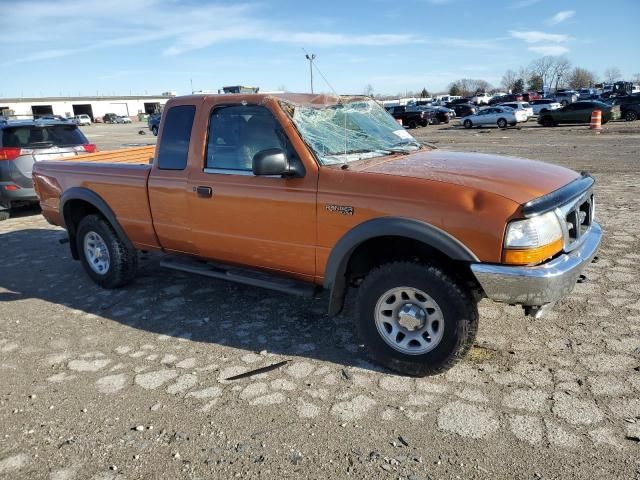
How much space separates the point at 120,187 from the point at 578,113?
2890cm

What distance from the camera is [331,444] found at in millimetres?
2836

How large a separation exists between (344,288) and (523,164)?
1639 mm

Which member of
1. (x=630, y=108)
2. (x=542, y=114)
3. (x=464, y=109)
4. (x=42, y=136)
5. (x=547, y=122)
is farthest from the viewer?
(x=464, y=109)

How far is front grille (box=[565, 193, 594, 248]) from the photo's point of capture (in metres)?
3.38

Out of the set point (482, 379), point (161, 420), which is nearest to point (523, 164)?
point (482, 379)

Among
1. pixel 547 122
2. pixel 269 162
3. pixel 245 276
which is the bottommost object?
pixel 547 122

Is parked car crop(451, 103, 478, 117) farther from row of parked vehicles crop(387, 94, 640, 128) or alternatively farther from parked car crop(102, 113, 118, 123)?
parked car crop(102, 113, 118, 123)

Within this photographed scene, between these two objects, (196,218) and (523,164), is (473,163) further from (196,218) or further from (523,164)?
(196,218)

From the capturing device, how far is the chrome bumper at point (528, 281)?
2.97 meters

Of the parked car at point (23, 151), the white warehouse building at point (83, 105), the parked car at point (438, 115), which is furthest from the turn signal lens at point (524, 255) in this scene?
the white warehouse building at point (83, 105)

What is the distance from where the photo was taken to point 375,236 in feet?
11.0

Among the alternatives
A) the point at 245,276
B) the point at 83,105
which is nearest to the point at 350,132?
the point at 245,276

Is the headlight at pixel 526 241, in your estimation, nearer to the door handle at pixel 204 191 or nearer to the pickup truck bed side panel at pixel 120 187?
the door handle at pixel 204 191

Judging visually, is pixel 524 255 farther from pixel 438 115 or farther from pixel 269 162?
pixel 438 115
